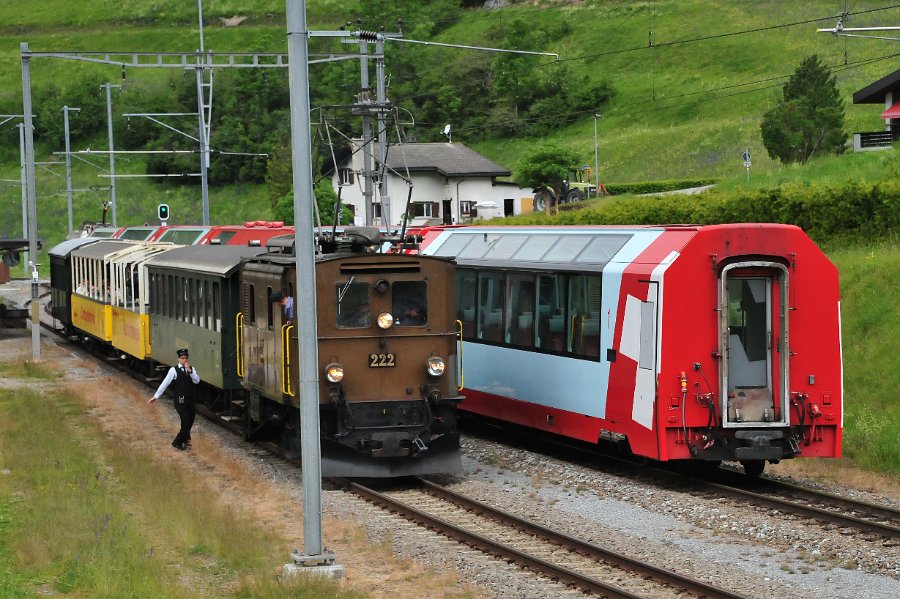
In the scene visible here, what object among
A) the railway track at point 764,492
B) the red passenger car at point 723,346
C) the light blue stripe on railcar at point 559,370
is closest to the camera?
the railway track at point 764,492

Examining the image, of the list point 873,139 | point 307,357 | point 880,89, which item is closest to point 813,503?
point 307,357

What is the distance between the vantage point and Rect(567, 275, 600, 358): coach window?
17.5m

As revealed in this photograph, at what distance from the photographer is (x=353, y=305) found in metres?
16.8

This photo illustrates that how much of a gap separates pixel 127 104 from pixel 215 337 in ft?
325

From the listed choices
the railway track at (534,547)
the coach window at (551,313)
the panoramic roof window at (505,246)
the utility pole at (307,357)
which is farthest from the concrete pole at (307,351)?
the panoramic roof window at (505,246)

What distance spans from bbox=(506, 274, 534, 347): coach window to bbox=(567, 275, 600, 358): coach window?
1267mm

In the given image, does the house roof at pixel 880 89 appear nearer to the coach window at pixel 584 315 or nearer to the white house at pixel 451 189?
the white house at pixel 451 189

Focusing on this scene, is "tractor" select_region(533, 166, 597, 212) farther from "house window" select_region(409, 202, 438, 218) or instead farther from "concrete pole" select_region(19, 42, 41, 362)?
Result: "concrete pole" select_region(19, 42, 41, 362)

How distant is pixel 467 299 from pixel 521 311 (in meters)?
2.05

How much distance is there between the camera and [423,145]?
260 feet

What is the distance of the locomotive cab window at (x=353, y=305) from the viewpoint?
1675 centimetres

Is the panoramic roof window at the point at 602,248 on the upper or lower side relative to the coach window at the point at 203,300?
upper

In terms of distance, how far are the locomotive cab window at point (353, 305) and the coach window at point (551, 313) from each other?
2951 millimetres

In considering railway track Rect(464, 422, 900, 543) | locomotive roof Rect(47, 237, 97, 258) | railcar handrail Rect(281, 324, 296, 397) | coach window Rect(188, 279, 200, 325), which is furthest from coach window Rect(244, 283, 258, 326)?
locomotive roof Rect(47, 237, 97, 258)
